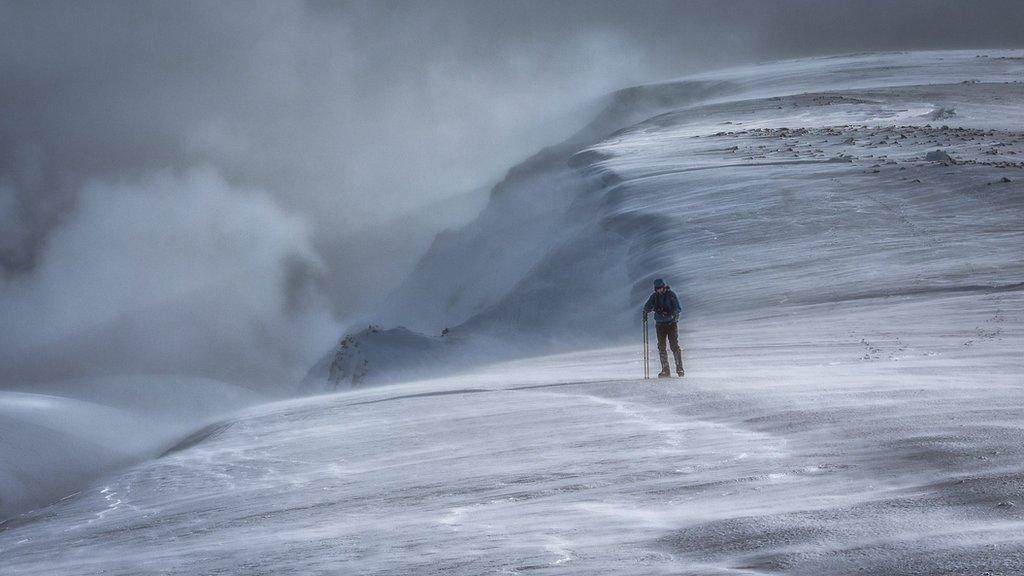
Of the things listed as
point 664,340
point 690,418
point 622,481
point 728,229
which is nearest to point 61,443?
point 664,340

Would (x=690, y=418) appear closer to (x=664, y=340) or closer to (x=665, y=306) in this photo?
(x=664, y=340)

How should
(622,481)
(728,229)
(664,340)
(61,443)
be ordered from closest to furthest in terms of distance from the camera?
(622,481), (664,340), (61,443), (728,229)

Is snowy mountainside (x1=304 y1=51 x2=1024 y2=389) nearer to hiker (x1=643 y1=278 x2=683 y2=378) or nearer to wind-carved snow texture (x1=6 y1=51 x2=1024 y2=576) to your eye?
wind-carved snow texture (x1=6 y1=51 x2=1024 y2=576)

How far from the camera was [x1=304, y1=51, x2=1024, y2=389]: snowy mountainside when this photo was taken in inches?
836

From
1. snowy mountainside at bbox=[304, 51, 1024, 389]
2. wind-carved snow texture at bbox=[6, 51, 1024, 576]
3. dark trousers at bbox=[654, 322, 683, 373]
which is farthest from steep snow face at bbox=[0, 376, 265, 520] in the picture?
dark trousers at bbox=[654, 322, 683, 373]

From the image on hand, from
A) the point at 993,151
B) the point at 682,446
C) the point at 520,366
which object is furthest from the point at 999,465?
the point at 993,151

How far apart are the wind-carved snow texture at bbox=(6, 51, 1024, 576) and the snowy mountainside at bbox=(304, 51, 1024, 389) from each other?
10 centimetres

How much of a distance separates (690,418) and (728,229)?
15.3 metres

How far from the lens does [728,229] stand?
2519 cm

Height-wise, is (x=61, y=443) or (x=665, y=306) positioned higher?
(x=665, y=306)

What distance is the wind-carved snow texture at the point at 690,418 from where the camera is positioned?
6.51m

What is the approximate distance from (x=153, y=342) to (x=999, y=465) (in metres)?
91.0

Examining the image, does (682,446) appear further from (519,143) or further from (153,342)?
(153,342)

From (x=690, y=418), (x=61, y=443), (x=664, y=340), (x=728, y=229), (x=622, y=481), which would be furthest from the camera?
(x=728, y=229)
